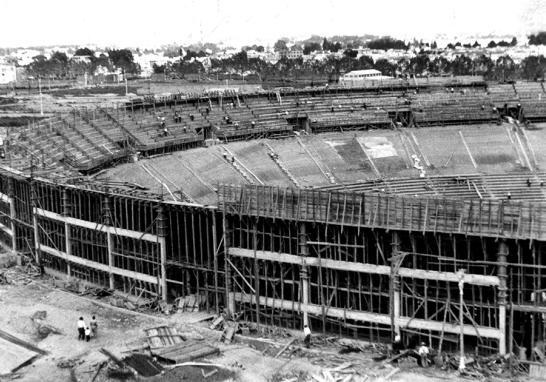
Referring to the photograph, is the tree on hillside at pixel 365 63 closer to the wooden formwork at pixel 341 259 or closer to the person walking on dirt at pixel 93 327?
the wooden formwork at pixel 341 259

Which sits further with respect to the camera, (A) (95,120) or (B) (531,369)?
(A) (95,120)

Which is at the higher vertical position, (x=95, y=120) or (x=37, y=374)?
(x=95, y=120)

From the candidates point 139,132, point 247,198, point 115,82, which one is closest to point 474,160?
point 139,132

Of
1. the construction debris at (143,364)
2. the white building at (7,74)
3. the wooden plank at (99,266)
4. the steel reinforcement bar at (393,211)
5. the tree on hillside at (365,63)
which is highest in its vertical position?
the tree on hillside at (365,63)

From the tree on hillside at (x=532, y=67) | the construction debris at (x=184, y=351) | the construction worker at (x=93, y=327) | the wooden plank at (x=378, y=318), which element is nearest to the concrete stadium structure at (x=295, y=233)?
the wooden plank at (x=378, y=318)

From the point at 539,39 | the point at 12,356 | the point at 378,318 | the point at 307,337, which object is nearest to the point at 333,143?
the point at 378,318

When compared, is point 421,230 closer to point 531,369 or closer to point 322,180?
point 531,369
